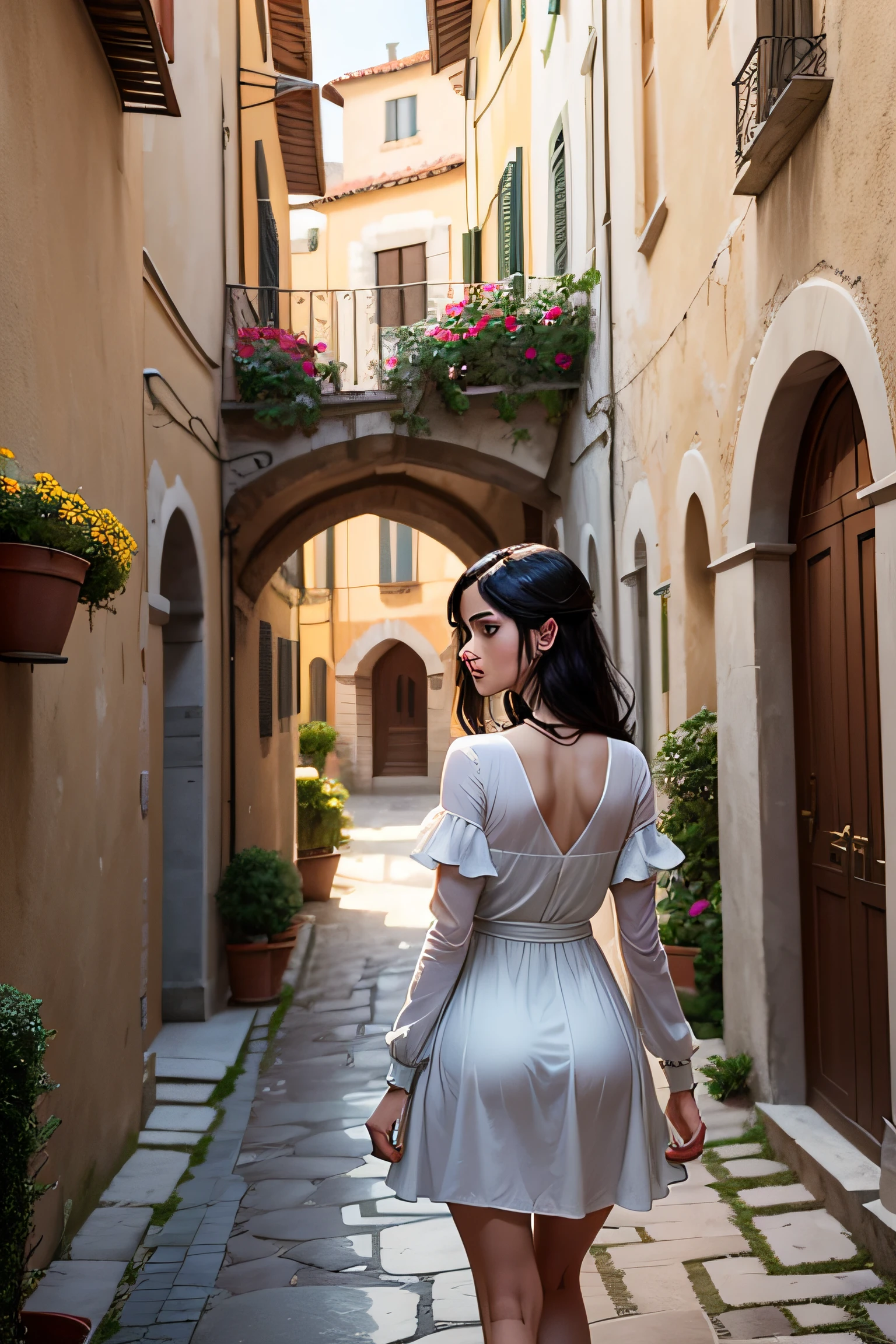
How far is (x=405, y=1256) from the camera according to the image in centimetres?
418

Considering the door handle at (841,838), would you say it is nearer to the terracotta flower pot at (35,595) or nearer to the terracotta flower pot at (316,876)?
the terracotta flower pot at (35,595)

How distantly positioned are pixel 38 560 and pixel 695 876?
4.05 m

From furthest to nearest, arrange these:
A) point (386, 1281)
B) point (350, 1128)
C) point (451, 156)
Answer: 1. point (451, 156)
2. point (350, 1128)
3. point (386, 1281)

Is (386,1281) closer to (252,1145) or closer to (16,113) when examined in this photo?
(252,1145)

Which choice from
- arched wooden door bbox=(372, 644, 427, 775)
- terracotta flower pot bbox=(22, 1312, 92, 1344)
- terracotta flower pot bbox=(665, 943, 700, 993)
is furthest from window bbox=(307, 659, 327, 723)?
terracotta flower pot bbox=(22, 1312, 92, 1344)

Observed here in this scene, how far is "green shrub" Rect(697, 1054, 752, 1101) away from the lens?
499 centimetres

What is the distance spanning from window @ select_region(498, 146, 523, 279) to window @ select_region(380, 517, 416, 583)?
487 inches

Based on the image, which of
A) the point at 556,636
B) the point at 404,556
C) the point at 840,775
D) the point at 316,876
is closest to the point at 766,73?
the point at 840,775

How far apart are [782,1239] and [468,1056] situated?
2.18m

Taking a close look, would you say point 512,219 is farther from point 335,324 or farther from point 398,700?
point 398,700

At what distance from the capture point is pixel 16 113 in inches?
140

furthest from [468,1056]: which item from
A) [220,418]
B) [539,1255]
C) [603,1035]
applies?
→ [220,418]

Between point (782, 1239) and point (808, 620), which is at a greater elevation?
point (808, 620)

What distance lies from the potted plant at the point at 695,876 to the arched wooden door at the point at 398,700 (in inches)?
790
